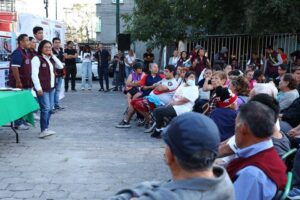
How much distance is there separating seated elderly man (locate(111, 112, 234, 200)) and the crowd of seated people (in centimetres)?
11

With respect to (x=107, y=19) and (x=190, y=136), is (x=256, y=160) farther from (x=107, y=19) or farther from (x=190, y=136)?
(x=107, y=19)

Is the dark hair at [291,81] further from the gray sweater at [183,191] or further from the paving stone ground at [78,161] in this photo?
the gray sweater at [183,191]

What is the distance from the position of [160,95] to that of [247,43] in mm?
7774

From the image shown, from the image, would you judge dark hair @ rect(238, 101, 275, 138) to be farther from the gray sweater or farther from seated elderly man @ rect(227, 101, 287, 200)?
the gray sweater

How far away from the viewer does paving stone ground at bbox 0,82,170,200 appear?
16.5ft

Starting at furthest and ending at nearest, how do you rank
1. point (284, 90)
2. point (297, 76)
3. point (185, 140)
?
point (297, 76) → point (284, 90) → point (185, 140)

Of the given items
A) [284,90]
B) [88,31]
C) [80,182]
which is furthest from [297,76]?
[88,31]

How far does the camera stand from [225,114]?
4.97 m

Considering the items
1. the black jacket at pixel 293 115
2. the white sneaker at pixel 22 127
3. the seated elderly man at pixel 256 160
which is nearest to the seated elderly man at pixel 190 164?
the seated elderly man at pixel 256 160

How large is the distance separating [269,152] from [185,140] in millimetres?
1217

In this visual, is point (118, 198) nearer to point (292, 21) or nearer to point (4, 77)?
point (4, 77)

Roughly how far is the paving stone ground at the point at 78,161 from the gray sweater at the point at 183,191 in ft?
10.4

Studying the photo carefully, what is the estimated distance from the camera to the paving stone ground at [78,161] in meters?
5.04

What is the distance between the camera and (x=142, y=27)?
54.4 feet
